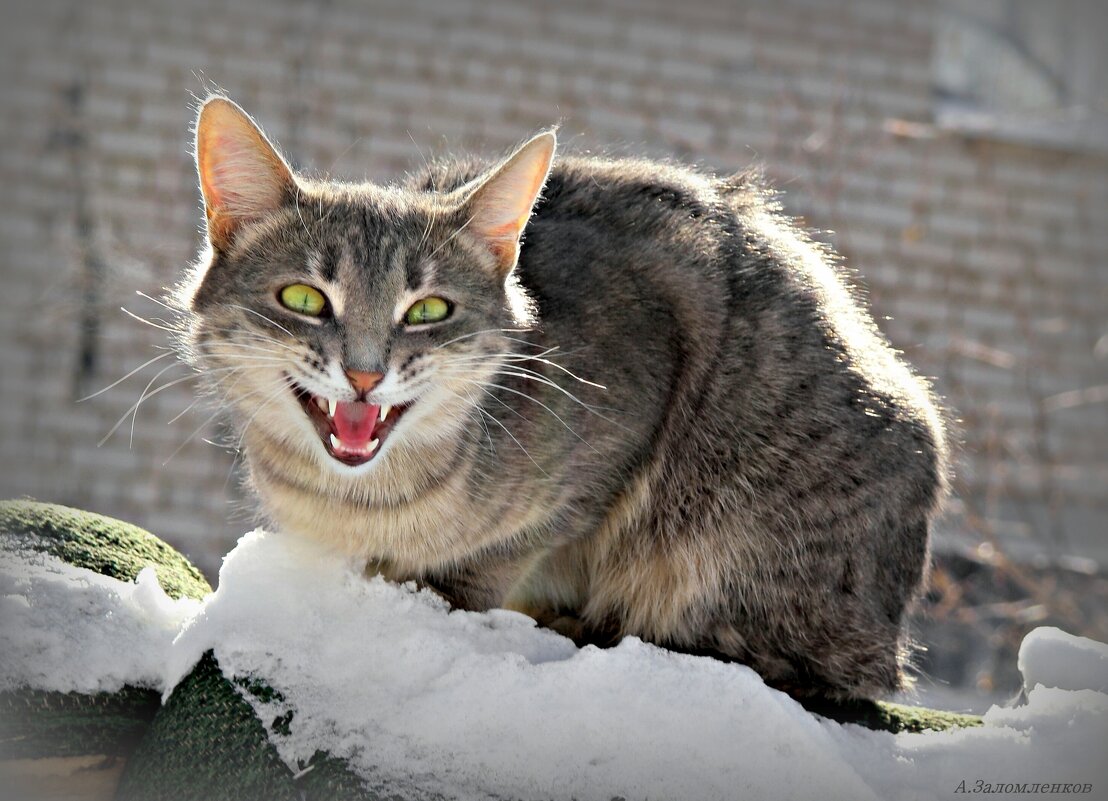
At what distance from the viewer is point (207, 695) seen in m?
2.20

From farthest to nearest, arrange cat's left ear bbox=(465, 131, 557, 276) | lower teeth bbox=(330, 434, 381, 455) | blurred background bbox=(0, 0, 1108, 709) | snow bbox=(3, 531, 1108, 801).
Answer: blurred background bbox=(0, 0, 1108, 709) → cat's left ear bbox=(465, 131, 557, 276) → lower teeth bbox=(330, 434, 381, 455) → snow bbox=(3, 531, 1108, 801)

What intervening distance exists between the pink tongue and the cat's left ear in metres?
0.50

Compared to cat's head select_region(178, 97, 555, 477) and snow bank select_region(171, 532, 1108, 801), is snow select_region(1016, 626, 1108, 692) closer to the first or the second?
snow bank select_region(171, 532, 1108, 801)

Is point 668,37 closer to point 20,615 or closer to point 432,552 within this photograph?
point 432,552

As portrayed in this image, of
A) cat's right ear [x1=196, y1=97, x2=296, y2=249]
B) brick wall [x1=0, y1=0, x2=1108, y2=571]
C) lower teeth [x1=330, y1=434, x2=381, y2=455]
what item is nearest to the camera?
lower teeth [x1=330, y1=434, x2=381, y2=455]

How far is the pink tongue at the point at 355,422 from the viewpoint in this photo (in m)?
2.29

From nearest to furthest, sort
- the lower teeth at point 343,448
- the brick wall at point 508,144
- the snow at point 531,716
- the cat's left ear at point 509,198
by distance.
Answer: the snow at point 531,716, the lower teeth at point 343,448, the cat's left ear at point 509,198, the brick wall at point 508,144

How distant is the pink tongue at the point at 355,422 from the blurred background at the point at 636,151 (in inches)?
179

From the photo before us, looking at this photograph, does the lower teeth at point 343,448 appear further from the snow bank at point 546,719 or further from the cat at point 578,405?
the snow bank at point 546,719

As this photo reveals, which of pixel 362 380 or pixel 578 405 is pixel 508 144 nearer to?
pixel 578 405

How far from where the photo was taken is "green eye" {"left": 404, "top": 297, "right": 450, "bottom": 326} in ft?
8.02

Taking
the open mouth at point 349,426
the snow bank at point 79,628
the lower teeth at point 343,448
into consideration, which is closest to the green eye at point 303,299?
the open mouth at point 349,426

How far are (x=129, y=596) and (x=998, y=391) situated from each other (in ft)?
22.3

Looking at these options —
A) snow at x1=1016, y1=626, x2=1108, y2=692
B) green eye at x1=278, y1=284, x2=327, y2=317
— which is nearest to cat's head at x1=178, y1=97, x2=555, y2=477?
green eye at x1=278, y1=284, x2=327, y2=317
